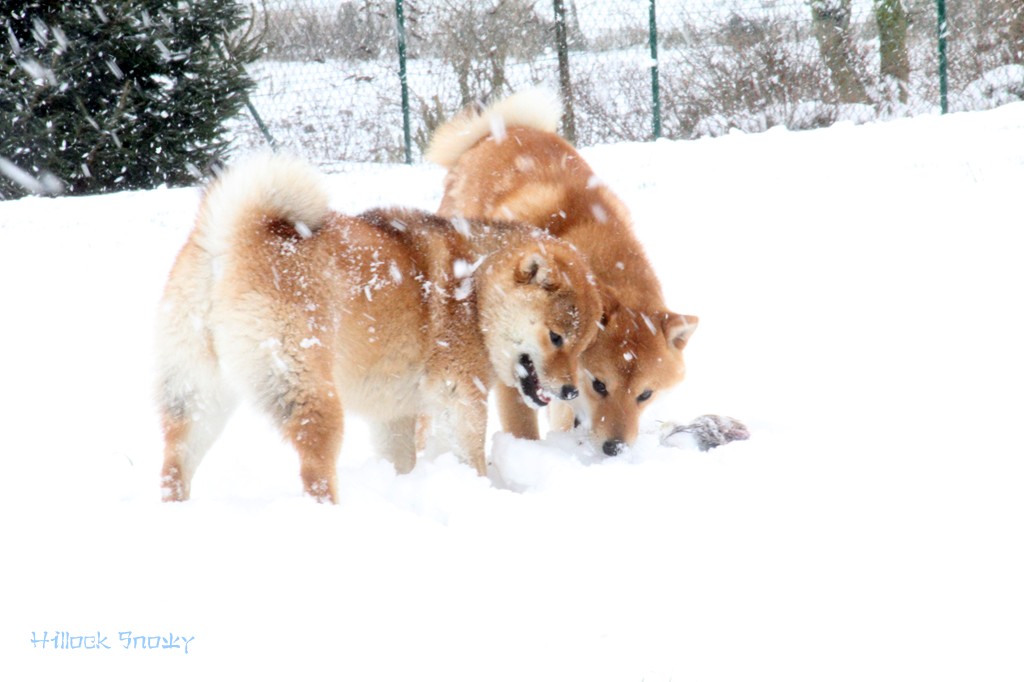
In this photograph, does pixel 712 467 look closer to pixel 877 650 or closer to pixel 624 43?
pixel 877 650

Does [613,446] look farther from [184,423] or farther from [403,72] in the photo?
[403,72]

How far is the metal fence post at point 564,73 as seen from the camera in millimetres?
12859

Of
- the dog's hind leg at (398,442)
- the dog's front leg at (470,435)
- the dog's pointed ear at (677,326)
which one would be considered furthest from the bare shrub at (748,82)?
the dog's front leg at (470,435)

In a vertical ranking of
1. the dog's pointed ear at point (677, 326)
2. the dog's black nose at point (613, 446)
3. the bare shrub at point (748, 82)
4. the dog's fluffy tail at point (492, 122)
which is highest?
the bare shrub at point (748, 82)

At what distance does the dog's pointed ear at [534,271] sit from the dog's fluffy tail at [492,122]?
2.39 meters

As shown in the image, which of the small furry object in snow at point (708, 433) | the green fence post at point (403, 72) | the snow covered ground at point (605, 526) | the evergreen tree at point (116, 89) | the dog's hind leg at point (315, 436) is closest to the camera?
the snow covered ground at point (605, 526)

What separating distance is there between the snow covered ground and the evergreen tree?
467 centimetres

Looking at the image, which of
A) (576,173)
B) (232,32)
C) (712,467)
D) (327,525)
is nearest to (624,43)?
(232,32)

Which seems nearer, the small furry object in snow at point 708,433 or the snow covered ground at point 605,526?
the snow covered ground at point 605,526

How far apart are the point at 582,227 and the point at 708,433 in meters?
1.36

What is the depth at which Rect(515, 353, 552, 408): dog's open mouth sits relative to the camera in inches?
165

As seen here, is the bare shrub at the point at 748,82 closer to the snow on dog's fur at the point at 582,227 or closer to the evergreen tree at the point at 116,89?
the evergreen tree at the point at 116,89

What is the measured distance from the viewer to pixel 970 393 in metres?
4.24

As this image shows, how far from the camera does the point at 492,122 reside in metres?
6.39
